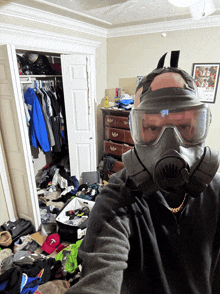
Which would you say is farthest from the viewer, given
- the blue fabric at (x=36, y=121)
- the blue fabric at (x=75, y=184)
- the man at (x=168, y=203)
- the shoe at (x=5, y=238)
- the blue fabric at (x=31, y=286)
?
the blue fabric at (x=75, y=184)

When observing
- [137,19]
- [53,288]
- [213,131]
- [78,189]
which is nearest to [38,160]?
[78,189]

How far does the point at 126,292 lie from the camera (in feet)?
2.16

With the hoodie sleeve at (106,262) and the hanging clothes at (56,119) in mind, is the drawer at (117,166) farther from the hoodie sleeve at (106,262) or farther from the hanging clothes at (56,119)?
the hoodie sleeve at (106,262)

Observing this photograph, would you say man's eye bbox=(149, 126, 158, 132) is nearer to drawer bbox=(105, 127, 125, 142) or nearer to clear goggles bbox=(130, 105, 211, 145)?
clear goggles bbox=(130, 105, 211, 145)

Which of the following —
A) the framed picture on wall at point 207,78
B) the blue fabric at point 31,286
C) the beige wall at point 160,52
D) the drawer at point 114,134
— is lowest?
the blue fabric at point 31,286

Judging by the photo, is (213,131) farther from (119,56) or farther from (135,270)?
(135,270)

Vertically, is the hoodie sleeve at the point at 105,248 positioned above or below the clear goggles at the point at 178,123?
below

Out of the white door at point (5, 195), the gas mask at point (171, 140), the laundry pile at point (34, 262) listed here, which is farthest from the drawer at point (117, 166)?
the gas mask at point (171, 140)

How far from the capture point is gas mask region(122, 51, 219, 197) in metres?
0.62

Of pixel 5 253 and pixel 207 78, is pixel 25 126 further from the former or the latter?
pixel 207 78

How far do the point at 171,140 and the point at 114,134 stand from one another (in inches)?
102

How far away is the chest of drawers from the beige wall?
2.86 ft

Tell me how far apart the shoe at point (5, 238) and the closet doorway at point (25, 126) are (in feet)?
1.03

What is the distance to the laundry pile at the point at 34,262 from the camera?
1.63m
